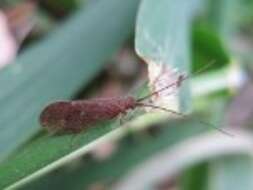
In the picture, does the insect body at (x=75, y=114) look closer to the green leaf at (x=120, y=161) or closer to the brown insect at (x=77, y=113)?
the brown insect at (x=77, y=113)

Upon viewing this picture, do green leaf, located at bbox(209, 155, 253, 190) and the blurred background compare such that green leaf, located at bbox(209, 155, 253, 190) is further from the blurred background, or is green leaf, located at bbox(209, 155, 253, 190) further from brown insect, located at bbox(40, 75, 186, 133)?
brown insect, located at bbox(40, 75, 186, 133)

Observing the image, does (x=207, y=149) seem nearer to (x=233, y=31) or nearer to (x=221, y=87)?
(x=221, y=87)

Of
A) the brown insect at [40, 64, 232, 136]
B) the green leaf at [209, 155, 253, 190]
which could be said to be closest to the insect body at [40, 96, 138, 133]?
the brown insect at [40, 64, 232, 136]

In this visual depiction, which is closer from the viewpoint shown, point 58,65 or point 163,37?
point 163,37

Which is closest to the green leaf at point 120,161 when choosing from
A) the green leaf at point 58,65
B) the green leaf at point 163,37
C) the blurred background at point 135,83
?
the blurred background at point 135,83

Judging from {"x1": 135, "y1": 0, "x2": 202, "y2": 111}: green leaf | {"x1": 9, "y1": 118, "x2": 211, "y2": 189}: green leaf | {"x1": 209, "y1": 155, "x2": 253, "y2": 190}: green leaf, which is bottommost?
{"x1": 209, "y1": 155, "x2": 253, "y2": 190}: green leaf

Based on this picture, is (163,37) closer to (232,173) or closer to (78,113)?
(78,113)

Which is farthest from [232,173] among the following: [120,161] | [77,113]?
[77,113]
